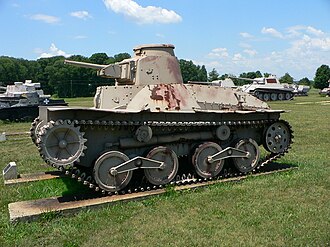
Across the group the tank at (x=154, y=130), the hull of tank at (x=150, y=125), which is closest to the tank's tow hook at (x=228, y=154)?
the tank at (x=154, y=130)

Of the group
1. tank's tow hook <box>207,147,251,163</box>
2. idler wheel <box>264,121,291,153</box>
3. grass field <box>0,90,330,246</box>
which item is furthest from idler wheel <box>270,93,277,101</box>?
tank's tow hook <box>207,147,251,163</box>

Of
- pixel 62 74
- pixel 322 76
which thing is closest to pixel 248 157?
pixel 62 74

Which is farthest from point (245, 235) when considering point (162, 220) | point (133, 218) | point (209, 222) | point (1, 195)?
point (1, 195)

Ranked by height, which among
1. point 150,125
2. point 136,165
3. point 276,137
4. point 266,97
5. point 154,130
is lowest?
point 136,165

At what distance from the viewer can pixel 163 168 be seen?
26.5 feet

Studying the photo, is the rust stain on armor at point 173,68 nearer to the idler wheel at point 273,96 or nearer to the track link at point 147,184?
the track link at point 147,184

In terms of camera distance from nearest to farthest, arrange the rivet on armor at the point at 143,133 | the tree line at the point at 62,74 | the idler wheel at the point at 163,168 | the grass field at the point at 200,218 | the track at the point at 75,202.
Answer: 1. the grass field at the point at 200,218
2. the track at the point at 75,202
3. the rivet on armor at the point at 143,133
4. the idler wheel at the point at 163,168
5. the tree line at the point at 62,74

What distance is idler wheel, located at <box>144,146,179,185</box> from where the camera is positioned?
26.4ft

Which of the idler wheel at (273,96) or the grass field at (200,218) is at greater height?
the idler wheel at (273,96)

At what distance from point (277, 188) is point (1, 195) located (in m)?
5.67

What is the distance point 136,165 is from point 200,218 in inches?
74.2

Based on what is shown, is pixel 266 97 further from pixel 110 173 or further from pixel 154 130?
pixel 110 173

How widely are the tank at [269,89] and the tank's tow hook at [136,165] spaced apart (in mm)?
39455

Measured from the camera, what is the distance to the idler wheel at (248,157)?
9.15 m
